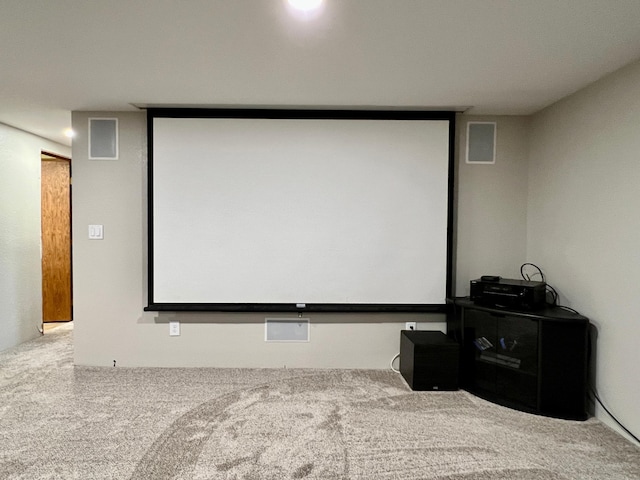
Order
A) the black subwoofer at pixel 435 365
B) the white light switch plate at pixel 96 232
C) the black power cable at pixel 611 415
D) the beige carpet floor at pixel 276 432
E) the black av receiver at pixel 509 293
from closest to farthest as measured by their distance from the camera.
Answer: the beige carpet floor at pixel 276 432, the black power cable at pixel 611 415, the black av receiver at pixel 509 293, the black subwoofer at pixel 435 365, the white light switch plate at pixel 96 232

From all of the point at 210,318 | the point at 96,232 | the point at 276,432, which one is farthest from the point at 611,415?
the point at 96,232

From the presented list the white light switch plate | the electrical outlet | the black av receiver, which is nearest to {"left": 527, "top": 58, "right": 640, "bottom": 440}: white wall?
the black av receiver

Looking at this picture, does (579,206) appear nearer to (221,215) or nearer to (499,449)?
(499,449)

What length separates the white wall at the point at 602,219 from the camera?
234cm

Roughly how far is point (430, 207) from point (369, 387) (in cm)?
163

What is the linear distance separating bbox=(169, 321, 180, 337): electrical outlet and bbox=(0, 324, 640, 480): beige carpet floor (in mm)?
354

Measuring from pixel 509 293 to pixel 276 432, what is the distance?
194 centimetres

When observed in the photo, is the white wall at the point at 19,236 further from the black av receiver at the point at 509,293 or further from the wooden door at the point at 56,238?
the black av receiver at the point at 509,293

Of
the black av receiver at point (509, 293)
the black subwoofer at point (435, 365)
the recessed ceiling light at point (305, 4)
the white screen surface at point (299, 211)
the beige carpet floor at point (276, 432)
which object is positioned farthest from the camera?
the white screen surface at point (299, 211)

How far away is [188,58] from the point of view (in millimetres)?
2287

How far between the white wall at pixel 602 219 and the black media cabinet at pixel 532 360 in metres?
0.17

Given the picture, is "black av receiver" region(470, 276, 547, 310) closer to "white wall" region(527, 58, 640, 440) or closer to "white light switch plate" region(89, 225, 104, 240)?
"white wall" region(527, 58, 640, 440)

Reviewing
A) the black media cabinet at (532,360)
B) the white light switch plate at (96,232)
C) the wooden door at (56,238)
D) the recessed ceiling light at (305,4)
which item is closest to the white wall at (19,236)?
the wooden door at (56,238)

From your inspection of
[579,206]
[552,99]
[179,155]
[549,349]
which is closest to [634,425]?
[549,349]
